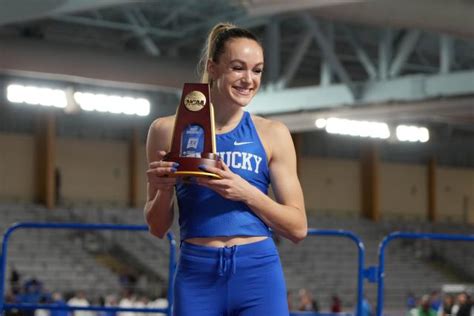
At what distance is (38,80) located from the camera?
3067cm

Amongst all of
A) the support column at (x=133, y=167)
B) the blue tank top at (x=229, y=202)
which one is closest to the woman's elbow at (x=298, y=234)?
the blue tank top at (x=229, y=202)

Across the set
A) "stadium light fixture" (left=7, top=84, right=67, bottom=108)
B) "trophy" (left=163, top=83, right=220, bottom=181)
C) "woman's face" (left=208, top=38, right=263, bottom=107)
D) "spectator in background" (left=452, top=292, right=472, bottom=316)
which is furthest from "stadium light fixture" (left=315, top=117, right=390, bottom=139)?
"trophy" (left=163, top=83, right=220, bottom=181)

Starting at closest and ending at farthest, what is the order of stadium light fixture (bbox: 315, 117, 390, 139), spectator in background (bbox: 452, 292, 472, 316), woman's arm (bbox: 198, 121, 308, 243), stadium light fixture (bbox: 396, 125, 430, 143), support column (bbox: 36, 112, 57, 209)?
woman's arm (bbox: 198, 121, 308, 243)
spectator in background (bbox: 452, 292, 472, 316)
stadium light fixture (bbox: 315, 117, 390, 139)
stadium light fixture (bbox: 396, 125, 430, 143)
support column (bbox: 36, 112, 57, 209)

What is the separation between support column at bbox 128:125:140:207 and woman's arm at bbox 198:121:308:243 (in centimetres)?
3403

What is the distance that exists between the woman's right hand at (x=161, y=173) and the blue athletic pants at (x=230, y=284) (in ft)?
0.89

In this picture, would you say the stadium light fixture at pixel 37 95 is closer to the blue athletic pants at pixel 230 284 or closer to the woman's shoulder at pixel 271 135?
the woman's shoulder at pixel 271 135

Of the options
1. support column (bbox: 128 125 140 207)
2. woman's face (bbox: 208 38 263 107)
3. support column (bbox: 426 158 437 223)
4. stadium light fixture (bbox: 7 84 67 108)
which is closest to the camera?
woman's face (bbox: 208 38 263 107)

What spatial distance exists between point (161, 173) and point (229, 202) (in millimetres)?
302

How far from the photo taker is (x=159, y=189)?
144 inches

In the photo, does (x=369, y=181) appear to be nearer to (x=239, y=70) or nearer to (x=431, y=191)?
(x=431, y=191)

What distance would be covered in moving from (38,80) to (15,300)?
16378mm

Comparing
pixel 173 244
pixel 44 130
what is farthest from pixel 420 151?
pixel 173 244

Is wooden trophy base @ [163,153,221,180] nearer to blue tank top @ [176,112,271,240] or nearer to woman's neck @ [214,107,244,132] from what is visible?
blue tank top @ [176,112,271,240]

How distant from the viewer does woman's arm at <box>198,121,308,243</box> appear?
359 cm
